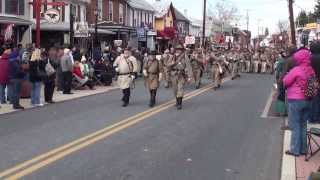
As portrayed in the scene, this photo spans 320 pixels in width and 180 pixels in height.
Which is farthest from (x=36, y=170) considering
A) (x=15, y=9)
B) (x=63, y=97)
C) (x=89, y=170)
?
(x=15, y=9)

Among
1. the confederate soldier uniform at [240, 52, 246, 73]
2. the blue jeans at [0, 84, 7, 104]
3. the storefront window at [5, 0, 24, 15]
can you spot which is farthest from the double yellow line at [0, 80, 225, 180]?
the confederate soldier uniform at [240, 52, 246, 73]

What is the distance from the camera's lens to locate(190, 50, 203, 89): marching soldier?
29.2 m

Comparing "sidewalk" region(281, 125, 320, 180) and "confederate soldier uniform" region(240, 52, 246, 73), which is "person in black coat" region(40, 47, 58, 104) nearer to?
"sidewalk" region(281, 125, 320, 180)

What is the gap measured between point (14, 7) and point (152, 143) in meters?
23.9

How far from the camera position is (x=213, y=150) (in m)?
11.6

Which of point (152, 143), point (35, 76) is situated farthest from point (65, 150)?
point (35, 76)

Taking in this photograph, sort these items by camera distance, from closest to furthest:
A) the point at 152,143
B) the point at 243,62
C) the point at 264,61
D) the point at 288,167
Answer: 1. the point at 288,167
2. the point at 152,143
3. the point at 243,62
4. the point at 264,61

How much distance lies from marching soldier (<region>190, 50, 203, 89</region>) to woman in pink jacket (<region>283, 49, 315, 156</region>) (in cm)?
1777

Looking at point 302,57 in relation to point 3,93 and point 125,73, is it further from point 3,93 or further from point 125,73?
point 3,93

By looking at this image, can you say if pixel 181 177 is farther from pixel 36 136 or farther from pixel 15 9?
pixel 15 9

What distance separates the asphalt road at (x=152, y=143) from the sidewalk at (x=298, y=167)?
0.16 meters

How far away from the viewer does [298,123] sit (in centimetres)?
1077

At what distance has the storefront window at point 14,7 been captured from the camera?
33819 millimetres

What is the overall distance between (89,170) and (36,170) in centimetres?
74
